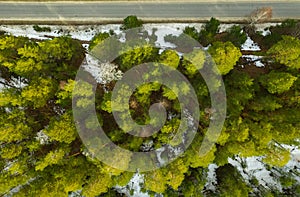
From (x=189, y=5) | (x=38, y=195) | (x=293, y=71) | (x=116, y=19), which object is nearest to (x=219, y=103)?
(x=293, y=71)

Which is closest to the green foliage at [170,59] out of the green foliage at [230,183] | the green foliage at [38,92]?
the green foliage at [38,92]

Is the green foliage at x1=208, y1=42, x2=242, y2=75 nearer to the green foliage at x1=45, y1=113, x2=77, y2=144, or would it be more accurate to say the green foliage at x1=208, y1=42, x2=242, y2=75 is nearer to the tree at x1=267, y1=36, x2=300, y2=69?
the tree at x1=267, y1=36, x2=300, y2=69

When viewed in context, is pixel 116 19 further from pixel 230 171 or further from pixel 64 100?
pixel 230 171

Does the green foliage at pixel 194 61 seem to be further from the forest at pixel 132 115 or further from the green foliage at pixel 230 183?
the green foliage at pixel 230 183

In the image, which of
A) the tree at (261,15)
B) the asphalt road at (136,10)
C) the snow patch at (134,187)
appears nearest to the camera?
the tree at (261,15)

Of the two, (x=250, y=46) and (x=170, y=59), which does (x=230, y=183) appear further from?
(x=250, y=46)

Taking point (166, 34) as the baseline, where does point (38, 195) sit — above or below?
below
